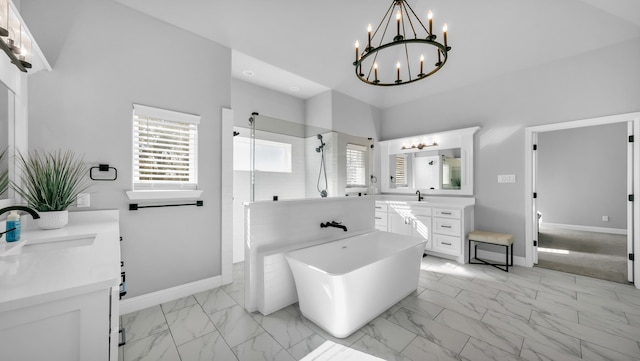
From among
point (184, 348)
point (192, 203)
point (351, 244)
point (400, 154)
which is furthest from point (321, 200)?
point (400, 154)

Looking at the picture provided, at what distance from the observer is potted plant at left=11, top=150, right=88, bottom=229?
1751mm

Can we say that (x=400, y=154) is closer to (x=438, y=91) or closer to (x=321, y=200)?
(x=438, y=91)

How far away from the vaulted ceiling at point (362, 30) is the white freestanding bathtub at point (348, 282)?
2569mm

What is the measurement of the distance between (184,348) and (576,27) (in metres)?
5.19

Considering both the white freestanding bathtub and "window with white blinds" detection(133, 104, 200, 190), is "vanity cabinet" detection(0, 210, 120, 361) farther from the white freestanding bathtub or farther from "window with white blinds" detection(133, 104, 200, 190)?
"window with white blinds" detection(133, 104, 200, 190)

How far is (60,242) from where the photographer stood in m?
1.55

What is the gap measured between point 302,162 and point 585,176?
693 centimetres

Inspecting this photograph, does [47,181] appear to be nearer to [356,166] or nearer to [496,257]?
[356,166]

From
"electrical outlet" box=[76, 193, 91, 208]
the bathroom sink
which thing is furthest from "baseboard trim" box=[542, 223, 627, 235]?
"electrical outlet" box=[76, 193, 91, 208]

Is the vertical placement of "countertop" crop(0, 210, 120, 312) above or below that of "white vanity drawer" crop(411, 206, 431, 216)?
above

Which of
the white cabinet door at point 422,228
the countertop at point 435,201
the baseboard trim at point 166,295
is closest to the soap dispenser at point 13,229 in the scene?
the baseboard trim at point 166,295

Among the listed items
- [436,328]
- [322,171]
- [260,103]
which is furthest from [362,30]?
[436,328]

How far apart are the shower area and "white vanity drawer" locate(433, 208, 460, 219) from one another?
1255 mm

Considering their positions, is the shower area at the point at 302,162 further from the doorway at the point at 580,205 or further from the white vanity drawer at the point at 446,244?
the doorway at the point at 580,205
